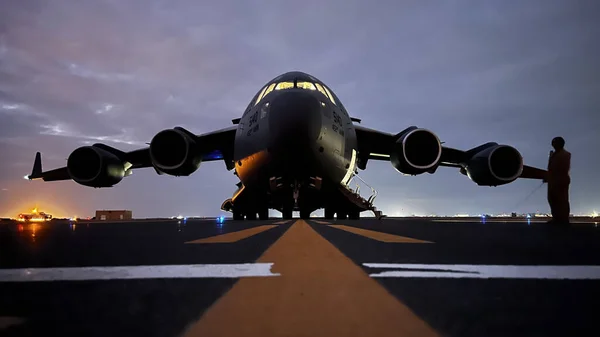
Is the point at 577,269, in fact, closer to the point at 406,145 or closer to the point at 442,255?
the point at 442,255

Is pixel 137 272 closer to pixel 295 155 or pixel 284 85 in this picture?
pixel 295 155

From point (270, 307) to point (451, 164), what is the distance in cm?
1613

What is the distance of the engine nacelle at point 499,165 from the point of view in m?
13.6

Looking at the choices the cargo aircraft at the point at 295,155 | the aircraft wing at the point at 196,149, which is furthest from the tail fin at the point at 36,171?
the cargo aircraft at the point at 295,155

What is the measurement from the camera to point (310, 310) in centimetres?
135

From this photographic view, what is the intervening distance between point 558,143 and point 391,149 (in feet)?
20.6

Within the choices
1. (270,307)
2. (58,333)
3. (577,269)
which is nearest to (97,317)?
(58,333)

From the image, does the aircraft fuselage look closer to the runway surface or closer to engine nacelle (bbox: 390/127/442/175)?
engine nacelle (bbox: 390/127/442/175)

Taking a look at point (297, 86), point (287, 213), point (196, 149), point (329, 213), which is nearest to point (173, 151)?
point (196, 149)

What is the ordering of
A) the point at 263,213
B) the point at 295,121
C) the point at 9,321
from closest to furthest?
the point at 9,321 → the point at 295,121 → the point at 263,213

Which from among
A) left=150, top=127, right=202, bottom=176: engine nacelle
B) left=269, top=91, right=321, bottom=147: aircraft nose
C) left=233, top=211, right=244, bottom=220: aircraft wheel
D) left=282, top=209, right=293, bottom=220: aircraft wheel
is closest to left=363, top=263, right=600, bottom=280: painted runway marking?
left=269, top=91, right=321, bottom=147: aircraft nose

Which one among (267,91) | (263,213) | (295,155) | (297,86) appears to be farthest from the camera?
(263,213)

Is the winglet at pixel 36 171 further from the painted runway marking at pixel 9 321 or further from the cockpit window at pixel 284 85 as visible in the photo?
the painted runway marking at pixel 9 321

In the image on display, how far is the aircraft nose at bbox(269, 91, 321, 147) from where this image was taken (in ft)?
33.0
